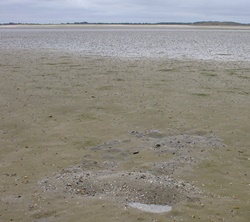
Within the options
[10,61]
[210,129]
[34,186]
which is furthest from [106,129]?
[10,61]

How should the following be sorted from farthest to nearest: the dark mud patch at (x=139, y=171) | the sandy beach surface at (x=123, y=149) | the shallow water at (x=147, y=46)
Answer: the shallow water at (x=147, y=46) < the dark mud patch at (x=139, y=171) < the sandy beach surface at (x=123, y=149)

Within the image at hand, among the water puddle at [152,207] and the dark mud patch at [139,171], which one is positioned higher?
the dark mud patch at [139,171]

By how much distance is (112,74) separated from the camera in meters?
17.2

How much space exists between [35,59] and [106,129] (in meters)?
14.3

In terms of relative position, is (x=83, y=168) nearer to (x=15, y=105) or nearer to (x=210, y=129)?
(x=210, y=129)

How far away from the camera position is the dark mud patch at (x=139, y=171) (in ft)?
20.8

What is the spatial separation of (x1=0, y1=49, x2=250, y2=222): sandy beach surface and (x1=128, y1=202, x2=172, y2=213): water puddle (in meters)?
0.09

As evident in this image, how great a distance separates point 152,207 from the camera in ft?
19.6

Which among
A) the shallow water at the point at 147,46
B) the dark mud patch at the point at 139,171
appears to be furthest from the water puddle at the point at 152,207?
the shallow water at the point at 147,46

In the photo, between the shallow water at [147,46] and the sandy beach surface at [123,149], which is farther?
the shallow water at [147,46]

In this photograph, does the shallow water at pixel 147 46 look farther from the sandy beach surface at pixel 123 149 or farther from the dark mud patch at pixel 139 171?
the dark mud patch at pixel 139 171

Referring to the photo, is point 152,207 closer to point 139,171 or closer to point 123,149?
point 139,171

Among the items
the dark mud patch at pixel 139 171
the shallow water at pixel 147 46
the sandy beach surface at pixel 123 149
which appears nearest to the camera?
the sandy beach surface at pixel 123 149

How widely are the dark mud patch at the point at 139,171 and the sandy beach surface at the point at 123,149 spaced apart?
17 millimetres
